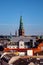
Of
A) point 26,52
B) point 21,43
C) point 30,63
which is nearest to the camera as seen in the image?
point 30,63

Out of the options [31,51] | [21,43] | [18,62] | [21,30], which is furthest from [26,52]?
[21,30]

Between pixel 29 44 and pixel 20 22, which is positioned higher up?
A: pixel 20 22

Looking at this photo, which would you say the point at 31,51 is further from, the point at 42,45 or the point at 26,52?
the point at 42,45

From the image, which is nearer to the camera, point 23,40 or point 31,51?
point 31,51

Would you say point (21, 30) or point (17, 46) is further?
point (21, 30)

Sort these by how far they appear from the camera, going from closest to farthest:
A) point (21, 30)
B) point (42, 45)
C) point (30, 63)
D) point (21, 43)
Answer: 1. point (30, 63)
2. point (42, 45)
3. point (21, 43)
4. point (21, 30)

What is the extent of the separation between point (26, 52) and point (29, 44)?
422 inches

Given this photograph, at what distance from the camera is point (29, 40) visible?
Result: 1801 inches

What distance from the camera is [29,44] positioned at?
151 feet

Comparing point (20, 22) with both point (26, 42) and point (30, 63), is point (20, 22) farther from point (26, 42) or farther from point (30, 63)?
point (30, 63)

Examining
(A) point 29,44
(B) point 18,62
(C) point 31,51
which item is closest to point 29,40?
(A) point 29,44

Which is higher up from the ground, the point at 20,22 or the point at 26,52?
the point at 20,22

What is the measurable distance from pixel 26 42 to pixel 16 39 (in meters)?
2.09

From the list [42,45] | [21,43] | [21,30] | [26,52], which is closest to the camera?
[26,52]
